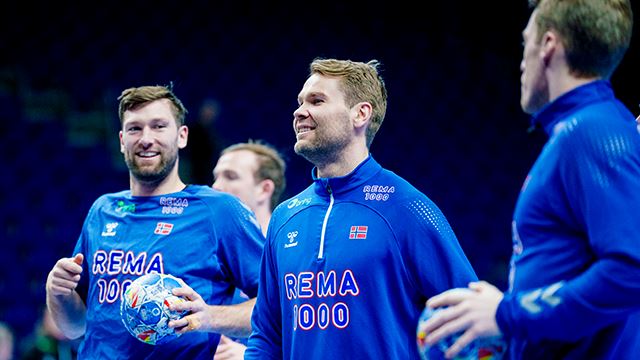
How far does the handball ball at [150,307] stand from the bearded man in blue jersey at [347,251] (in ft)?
1.19

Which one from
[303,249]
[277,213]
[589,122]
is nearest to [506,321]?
[589,122]

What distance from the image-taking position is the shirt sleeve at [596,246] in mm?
1855

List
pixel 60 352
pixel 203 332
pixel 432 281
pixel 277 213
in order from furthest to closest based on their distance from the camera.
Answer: pixel 60 352
pixel 203 332
pixel 277 213
pixel 432 281

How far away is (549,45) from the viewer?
2070 millimetres

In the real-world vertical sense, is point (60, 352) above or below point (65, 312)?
below

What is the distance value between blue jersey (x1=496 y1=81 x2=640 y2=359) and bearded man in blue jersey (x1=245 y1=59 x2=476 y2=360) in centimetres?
88

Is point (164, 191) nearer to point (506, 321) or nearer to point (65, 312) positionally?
point (65, 312)

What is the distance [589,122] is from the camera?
2.00 meters

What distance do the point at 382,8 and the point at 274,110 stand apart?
95.1 inches

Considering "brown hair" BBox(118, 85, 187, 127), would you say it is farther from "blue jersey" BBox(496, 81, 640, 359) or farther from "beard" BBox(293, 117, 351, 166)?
"blue jersey" BBox(496, 81, 640, 359)

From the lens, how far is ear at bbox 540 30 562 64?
6.78ft

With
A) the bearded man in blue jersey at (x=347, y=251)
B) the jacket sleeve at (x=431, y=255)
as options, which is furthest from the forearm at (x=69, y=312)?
the jacket sleeve at (x=431, y=255)

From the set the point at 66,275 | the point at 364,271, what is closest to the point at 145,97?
the point at 66,275

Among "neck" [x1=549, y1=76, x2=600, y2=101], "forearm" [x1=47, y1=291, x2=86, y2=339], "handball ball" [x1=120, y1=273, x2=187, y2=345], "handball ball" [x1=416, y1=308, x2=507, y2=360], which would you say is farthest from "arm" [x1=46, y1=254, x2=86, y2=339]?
"neck" [x1=549, y1=76, x2=600, y2=101]
